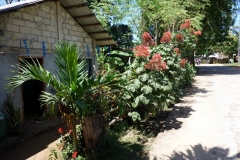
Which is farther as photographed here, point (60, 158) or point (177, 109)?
point (177, 109)

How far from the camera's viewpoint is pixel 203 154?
14.0 feet

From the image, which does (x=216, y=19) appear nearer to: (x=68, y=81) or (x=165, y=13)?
(x=165, y=13)

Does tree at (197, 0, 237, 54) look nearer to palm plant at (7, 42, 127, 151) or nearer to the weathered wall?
the weathered wall

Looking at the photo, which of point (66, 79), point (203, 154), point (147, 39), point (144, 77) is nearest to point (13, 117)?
point (66, 79)

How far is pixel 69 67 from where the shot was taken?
3.43m

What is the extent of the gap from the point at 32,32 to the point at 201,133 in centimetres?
539

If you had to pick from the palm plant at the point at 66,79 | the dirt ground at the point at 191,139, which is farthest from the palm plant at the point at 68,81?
the dirt ground at the point at 191,139

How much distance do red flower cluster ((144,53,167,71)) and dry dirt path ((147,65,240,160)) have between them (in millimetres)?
1641

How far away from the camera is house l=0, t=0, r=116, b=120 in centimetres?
573

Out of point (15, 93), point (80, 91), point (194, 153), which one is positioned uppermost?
point (80, 91)

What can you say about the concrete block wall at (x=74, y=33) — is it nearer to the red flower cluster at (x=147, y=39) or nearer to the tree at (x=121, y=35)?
the red flower cluster at (x=147, y=39)

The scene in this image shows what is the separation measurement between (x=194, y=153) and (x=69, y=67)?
2.89 metres

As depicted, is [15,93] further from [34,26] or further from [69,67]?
[69,67]

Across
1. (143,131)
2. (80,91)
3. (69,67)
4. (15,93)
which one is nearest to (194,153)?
(143,131)
